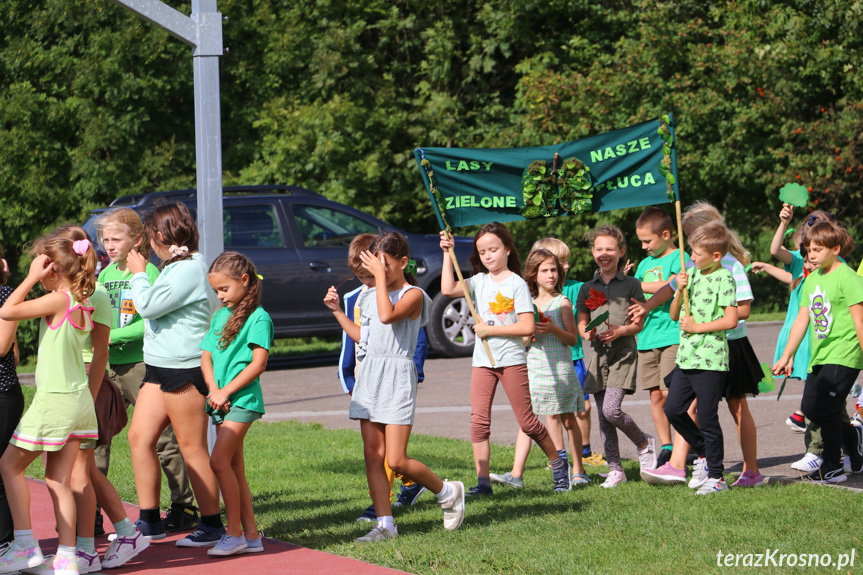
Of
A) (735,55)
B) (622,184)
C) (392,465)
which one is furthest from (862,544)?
(735,55)

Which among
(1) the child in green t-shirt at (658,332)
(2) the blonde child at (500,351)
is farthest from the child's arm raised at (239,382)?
(1) the child in green t-shirt at (658,332)

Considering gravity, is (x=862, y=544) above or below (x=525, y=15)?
below

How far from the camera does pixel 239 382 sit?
5.14 meters

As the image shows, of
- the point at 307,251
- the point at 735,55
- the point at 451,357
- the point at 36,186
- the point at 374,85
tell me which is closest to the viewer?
the point at 307,251

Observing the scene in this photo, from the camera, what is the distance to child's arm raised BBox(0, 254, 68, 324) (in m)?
4.79

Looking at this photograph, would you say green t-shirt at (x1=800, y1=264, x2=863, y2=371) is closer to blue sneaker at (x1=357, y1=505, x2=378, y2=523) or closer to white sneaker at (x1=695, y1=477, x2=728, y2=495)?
white sneaker at (x1=695, y1=477, x2=728, y2=495)

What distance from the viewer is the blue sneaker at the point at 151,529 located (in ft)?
18.1

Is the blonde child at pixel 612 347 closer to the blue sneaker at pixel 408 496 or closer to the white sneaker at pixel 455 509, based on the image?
the blue sneaker at pixel 408 496

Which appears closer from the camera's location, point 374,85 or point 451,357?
point 451,357

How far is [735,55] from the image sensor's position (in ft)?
59.4

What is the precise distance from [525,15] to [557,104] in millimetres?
2675

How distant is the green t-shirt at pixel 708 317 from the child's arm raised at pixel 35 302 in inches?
144

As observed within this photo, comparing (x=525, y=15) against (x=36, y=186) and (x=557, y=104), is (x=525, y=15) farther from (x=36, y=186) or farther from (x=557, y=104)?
(x=36, y=186)

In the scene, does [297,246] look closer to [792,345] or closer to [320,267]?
[320,267]
